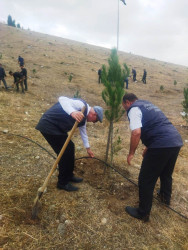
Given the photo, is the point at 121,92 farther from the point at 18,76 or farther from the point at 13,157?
the point at 18,76

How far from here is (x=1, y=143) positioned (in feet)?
15.3

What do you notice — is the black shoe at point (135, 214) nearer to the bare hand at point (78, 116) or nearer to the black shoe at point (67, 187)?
the black shoe at point (67, 187)

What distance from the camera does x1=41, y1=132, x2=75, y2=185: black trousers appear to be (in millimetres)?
2986

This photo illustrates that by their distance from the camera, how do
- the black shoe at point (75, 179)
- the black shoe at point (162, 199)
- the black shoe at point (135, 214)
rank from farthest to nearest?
the black shoe at point (75, 179) → the black shoe at point (162, 199) → the black shoe at point (135, 214)

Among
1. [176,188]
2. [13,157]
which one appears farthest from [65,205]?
[176,188]

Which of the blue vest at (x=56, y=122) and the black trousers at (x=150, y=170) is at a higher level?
the blue vest at (x=56, y=122)

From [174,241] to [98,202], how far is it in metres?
1.21

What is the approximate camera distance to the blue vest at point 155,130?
262cm

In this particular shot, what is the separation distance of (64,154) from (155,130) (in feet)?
4.77

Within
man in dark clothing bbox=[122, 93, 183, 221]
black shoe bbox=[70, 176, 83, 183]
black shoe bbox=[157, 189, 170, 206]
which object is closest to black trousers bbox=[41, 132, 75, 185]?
black shoe bbox=[70, 176, 83, 183]

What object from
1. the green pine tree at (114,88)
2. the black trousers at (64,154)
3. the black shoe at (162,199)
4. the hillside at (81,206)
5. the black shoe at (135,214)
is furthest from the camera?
the green pine tree at (114,88)

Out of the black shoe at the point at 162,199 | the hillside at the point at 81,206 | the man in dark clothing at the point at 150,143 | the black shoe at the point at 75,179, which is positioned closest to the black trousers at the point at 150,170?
the man in dark clothing at the point at 150,143

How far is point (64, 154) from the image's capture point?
298 centimetres

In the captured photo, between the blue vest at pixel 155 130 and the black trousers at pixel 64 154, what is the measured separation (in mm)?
1178
